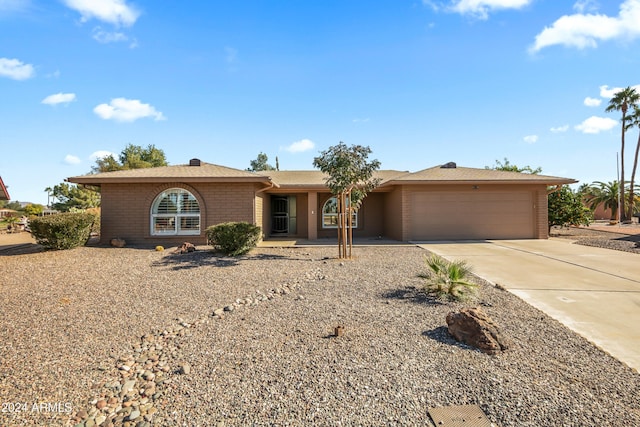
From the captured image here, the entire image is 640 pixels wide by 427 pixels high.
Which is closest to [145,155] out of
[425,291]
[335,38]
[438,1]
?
[335,38]

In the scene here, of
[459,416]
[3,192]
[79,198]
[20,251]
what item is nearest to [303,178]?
[20,251]

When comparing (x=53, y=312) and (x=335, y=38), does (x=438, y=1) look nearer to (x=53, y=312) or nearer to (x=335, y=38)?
(x=335, y=38)

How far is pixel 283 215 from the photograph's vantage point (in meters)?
17.0

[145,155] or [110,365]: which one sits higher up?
[145,155]

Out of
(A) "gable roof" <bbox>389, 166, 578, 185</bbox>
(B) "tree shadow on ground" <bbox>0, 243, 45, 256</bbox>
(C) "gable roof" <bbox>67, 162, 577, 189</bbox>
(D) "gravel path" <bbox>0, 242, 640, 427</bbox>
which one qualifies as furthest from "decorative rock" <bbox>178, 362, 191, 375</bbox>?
(A) "gable roof" <bbox>389, 166, 578, 185</bbox>

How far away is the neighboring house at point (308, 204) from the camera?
11922 mm

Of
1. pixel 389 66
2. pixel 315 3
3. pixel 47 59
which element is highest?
pixel 315 3

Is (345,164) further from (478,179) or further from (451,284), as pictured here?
(478,179)

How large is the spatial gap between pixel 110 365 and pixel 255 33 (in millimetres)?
10532

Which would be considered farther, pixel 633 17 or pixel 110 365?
pixel 633 17

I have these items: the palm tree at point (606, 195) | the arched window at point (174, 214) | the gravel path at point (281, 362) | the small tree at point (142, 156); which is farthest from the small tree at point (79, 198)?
the palm tree at point (606, 195)

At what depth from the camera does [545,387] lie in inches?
103

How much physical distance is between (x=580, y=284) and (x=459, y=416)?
17.7 ft

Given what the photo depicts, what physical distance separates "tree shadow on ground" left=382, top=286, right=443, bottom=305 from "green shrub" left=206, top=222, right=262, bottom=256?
17.4 ft
